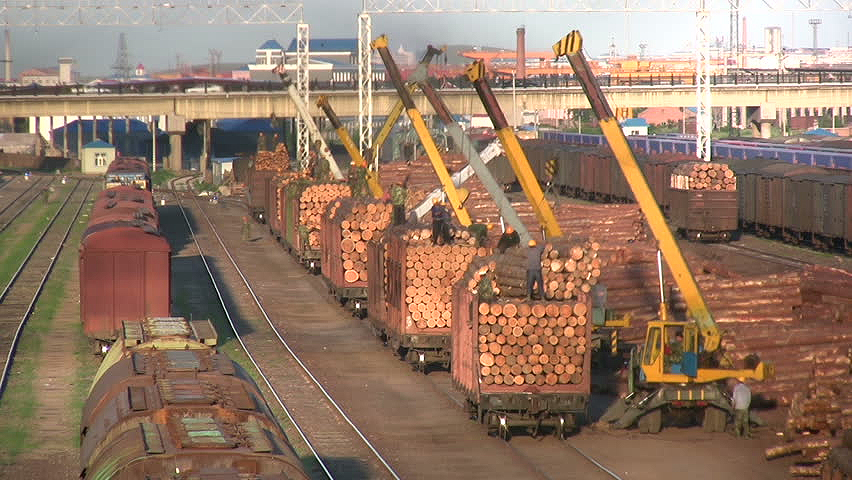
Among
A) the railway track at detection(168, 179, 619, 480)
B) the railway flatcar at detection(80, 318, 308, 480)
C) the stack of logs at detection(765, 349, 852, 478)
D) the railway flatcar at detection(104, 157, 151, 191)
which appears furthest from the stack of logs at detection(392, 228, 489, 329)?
the railway flatcar at detection(104, 157, 151, 191)

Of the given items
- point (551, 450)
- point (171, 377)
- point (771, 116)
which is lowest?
point (551, 450)

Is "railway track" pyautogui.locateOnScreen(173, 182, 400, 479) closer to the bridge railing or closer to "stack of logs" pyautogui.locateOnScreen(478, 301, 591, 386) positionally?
"stack of logs" pyautogui.locateOnScreen(478, 301, 591, 386)

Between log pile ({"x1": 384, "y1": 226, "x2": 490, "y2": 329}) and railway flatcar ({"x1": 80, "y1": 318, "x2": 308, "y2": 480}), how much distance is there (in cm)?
900

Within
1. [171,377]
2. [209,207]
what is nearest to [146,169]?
[209,207]

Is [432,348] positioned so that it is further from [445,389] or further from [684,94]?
[684,94]

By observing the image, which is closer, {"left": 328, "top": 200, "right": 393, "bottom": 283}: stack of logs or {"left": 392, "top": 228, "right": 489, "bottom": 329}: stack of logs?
{"left": 392, "top": 228, "right": 489, "bottom": 329}: stack of logs

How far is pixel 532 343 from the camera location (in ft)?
64.0

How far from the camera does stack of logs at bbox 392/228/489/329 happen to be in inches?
975

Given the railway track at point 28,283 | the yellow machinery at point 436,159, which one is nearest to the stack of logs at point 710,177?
the yellow machinery at point 436,159

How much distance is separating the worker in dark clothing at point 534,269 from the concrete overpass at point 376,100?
218 ft

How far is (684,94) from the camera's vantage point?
93125 mm

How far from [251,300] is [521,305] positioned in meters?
17.4

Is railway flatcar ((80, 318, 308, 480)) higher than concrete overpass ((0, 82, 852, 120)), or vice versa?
concrete overpass ((0, 82, 852, 120))

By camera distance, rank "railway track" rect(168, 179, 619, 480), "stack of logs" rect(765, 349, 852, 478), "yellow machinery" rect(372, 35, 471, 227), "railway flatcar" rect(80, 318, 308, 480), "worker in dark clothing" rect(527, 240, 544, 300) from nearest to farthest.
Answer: "railway flatcar" rect(80, 318, 308, 480) → "stack of logs" rect(765, 349, 852, 478) → "railway track" rect(168, 179, 619, 480) → "worker in dark clothing" rect(527, 240, 544, 300) → "yellow machinery" rect(372, 35, 471, 227)
